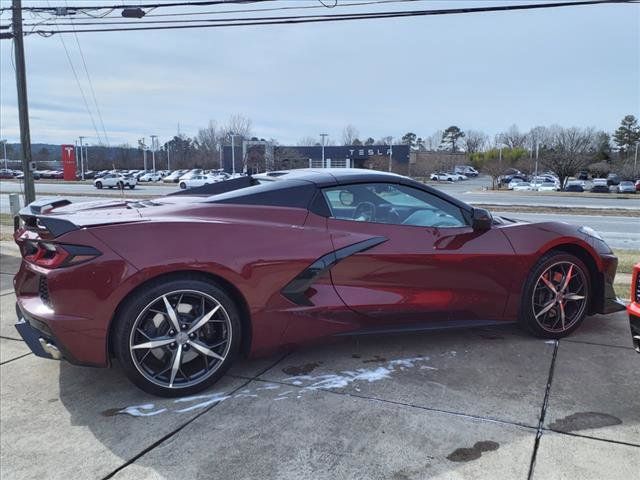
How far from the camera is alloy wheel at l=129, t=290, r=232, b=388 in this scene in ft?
10.6

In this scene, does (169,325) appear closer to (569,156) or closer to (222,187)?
(222,187)

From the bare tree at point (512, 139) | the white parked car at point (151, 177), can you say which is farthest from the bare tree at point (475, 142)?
the white parked car at point (151, 177)

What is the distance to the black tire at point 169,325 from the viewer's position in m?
3.17

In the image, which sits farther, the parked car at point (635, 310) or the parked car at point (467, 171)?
the parked car at point (467, 171)

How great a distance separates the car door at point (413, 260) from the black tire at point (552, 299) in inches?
9.1

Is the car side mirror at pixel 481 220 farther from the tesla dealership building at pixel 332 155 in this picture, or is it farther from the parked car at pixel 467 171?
the parked car at pixel 467 171

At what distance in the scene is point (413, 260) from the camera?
384 centimetres

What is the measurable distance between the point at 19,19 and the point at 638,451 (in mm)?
14703

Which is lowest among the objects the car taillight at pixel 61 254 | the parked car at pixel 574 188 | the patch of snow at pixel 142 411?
the parked car at pixel 574 188

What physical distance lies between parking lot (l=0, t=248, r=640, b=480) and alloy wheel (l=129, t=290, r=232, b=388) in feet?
0.59

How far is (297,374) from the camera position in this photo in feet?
12.1

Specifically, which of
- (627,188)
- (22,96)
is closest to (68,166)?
(22,96)

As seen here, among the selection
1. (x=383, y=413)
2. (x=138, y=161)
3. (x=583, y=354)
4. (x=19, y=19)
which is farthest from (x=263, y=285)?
(x=138, y=161)

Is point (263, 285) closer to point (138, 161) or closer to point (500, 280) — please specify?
point (500, 280)
